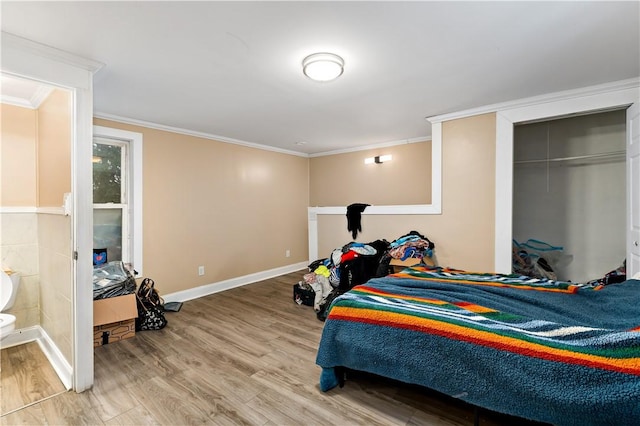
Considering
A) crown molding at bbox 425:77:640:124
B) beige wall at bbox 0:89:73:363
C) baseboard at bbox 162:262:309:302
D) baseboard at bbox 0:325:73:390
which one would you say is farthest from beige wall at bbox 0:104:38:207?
crown molding at bbox 425:77:640:124

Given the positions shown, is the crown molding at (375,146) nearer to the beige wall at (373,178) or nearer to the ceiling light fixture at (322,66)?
the beige wall at (373,178)

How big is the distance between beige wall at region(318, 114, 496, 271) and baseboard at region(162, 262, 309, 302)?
2.83m

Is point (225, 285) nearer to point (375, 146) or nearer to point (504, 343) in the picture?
point (375, 146)

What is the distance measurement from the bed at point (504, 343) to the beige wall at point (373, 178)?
2805 millimetres

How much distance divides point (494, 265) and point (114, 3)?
3.90m

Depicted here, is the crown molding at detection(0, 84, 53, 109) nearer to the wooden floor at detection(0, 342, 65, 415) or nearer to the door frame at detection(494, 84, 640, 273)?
the wooden floor at detection(0, 342, 65, 415)

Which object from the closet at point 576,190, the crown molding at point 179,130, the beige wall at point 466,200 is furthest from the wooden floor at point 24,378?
the closet at point 576,190

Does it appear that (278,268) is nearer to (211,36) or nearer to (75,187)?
(75,187)

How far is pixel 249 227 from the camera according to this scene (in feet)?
16.5

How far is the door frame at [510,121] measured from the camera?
2.70 metres

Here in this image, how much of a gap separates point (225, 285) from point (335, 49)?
380cm

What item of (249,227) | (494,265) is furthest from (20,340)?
(494,265)

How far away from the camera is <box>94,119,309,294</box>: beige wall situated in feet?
12.5

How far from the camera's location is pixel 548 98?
290cm
